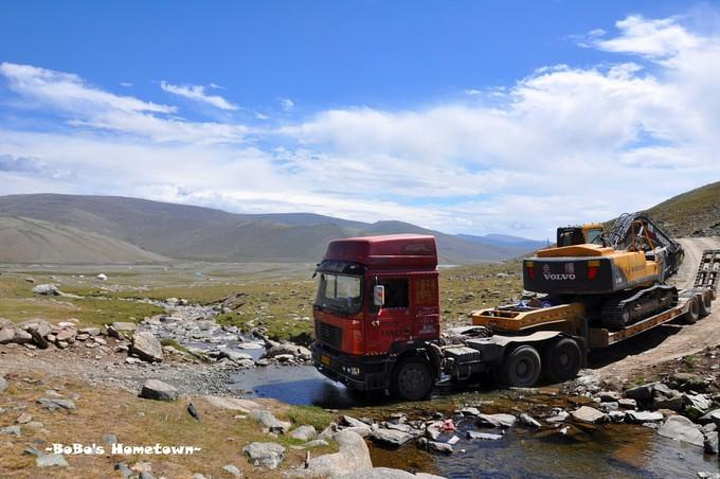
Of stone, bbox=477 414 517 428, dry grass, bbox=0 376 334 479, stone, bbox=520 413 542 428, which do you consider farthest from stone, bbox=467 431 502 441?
dry grass, bbox=0 376 334 479

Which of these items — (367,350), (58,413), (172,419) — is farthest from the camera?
(367,350)

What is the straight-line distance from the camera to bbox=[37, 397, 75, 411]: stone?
10516 millimetres

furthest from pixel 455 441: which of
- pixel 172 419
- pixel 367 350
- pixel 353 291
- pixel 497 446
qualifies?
pixel 172 419

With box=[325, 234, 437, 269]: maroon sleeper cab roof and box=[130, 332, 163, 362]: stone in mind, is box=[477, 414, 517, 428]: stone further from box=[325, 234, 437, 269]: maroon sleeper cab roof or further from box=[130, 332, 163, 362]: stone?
box=[130, 332, 163, 362]: stone

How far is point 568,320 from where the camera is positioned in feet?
60.7

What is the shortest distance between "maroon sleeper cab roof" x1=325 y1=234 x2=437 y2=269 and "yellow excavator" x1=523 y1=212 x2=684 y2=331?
19.8ft

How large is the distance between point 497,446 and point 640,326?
10491 millimetres

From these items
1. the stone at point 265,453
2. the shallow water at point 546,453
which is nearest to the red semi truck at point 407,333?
the shallow water at point 546,453

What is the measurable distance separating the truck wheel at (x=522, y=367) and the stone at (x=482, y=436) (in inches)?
158

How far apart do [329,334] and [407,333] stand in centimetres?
245

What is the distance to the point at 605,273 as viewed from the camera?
1809 centimetres

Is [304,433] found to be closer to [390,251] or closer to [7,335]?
[390,251]

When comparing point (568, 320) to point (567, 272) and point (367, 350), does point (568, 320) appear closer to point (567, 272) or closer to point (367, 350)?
point (567, 272)

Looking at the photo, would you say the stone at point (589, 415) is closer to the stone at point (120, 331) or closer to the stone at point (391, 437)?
the stone at point (391, 437)
